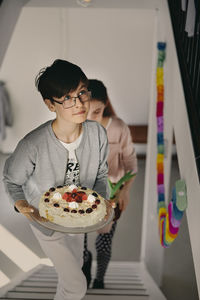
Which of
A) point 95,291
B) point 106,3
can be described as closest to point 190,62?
point 106,3

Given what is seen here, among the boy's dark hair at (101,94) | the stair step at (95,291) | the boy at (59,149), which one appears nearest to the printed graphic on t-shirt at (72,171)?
→ the boy at (59,149)

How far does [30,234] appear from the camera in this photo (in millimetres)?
2049

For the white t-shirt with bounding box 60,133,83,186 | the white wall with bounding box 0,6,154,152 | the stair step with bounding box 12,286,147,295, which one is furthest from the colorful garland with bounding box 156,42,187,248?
the white t-shirt with bounding box 60,133,83,186

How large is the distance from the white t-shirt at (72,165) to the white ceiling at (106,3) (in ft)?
2.69

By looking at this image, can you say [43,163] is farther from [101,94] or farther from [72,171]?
[101,94]

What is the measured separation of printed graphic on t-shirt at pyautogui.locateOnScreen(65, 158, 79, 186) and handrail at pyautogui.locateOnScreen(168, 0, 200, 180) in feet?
2.11

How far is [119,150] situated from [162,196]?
758mm

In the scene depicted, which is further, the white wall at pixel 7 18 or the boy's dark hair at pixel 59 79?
the white wall at pixel 7 18

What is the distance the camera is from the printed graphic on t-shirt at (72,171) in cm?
185

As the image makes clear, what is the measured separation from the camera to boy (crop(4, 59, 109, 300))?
180 centimetres

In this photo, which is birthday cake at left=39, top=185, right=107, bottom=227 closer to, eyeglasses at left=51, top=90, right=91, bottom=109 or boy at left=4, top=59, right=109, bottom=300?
boy at left=4, top=59, right=109, bottom=300

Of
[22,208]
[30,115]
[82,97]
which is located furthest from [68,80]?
[22,208]

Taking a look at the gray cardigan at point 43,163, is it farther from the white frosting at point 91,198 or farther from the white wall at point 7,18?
the white wall at point 7,18

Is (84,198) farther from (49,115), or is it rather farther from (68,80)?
(68,80)
